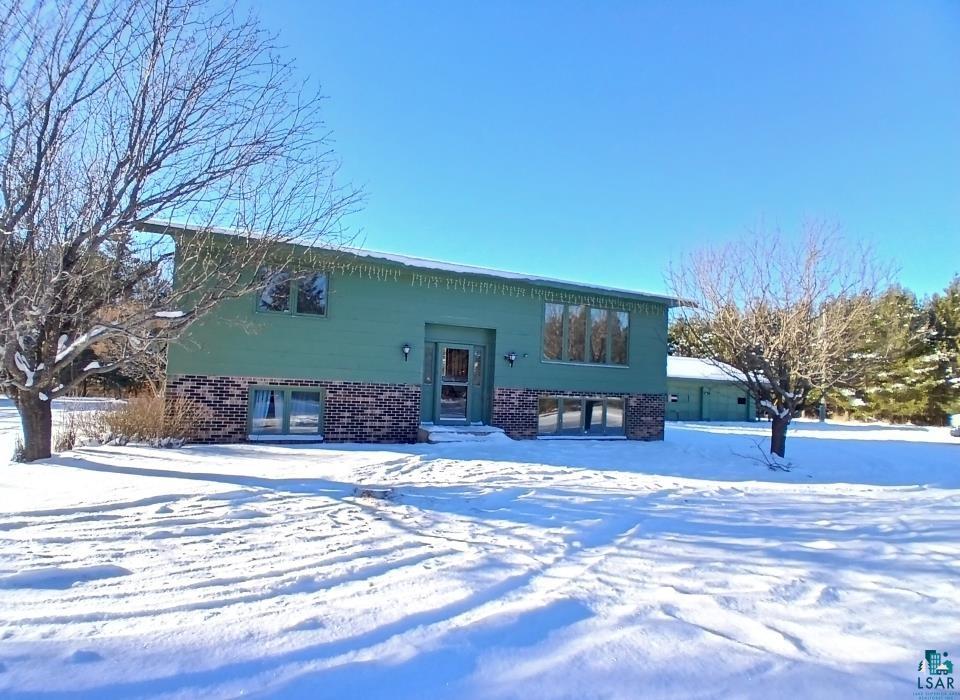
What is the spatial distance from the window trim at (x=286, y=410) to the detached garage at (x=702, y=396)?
1858cm

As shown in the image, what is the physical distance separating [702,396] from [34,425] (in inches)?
1013

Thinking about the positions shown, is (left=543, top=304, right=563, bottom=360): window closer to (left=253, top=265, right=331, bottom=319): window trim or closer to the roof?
the roof

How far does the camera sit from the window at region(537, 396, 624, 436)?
1409 centimetres

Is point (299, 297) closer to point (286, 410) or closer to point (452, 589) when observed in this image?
point (286, 410)

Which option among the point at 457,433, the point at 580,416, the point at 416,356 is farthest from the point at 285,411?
the point at 580,416

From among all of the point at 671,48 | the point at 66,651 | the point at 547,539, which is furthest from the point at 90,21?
the point at 671,48

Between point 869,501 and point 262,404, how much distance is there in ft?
33.3

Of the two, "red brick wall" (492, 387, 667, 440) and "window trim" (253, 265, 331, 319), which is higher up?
"window trim" (253, 265, 331, 319)

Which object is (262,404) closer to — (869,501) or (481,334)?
(481,334)

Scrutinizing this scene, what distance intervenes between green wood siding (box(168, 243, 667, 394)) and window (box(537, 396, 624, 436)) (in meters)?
0.34

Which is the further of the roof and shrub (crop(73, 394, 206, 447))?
the roof

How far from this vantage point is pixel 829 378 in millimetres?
11102

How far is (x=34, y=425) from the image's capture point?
821 cm

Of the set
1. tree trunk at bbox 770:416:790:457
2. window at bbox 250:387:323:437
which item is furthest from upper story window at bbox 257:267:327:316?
tree trunk at bbox 770:416:790:457
